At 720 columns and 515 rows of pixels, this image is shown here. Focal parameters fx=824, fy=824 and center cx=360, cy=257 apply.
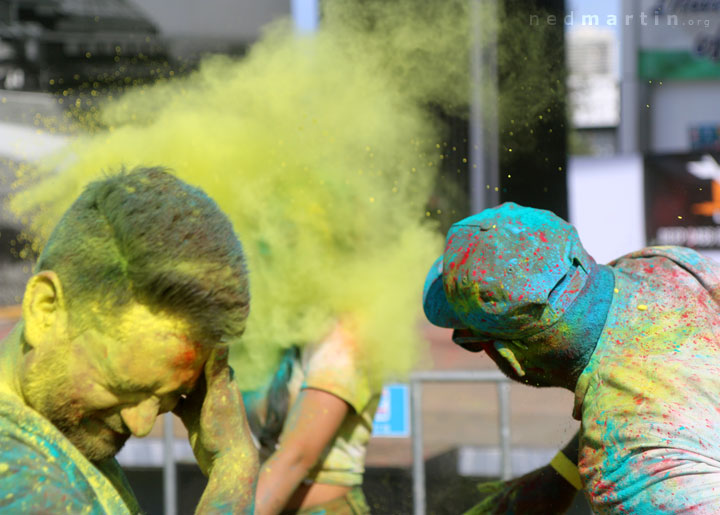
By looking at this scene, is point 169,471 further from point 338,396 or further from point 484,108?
point 484,108

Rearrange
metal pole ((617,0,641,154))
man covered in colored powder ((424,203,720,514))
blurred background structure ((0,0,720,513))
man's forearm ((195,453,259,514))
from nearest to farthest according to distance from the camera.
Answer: man covered in colored powder ((424,203,720,514)) < man's forearm ((195,453,259,514)) < blurred background structure ((0,0,720,513)) < metal pole ((617,0,641,154))

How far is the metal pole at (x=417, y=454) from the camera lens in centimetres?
373

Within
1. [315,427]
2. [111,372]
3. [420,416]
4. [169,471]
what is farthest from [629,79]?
[111,372]

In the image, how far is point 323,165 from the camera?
2428 millimetres

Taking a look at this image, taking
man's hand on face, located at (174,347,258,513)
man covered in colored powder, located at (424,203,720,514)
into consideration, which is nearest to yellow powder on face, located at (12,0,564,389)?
man covered in colored powder, located at (424,203,720,514)

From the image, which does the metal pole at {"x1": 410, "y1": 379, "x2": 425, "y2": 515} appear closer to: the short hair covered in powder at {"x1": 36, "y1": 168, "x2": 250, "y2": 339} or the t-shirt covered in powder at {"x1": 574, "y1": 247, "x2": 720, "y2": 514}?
the t-shirt covered in powder at {"x1": 574, "y1": 247, "x2": 720, "y2": 514}

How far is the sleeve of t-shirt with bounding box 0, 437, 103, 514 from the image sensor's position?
1.12 m

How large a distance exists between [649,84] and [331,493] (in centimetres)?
277

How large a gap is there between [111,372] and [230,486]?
376 mm

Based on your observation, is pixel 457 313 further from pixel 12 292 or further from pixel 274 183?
pixel 12 292

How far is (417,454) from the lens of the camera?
3.79 metres

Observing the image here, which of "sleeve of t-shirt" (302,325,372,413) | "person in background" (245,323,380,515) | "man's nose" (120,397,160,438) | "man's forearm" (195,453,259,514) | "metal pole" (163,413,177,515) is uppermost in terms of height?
"man's nose" (120,397,160,438)

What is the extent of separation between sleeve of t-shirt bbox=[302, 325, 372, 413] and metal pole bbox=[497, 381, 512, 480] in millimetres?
1397

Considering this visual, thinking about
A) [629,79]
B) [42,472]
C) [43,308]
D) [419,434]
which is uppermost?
[629,79]
